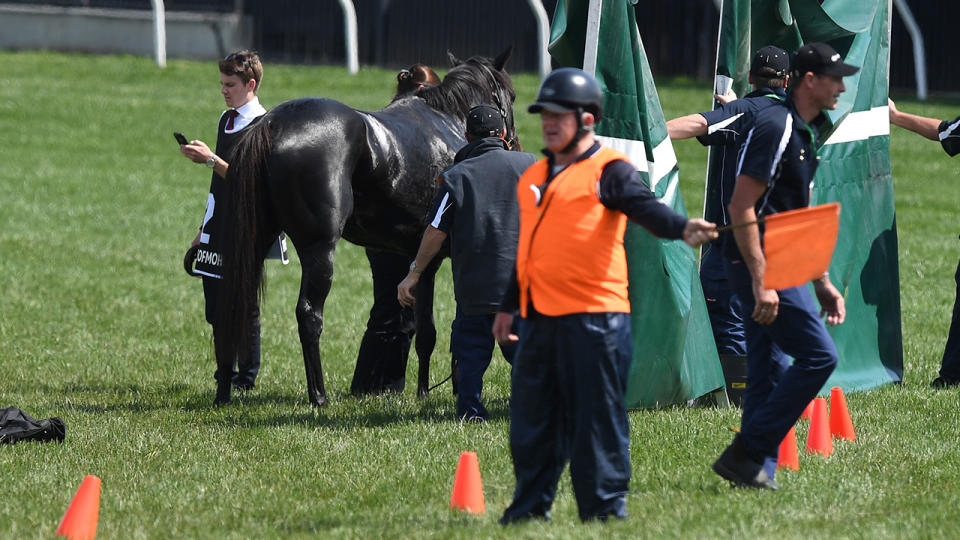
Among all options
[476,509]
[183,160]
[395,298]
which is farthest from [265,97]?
[476,509]

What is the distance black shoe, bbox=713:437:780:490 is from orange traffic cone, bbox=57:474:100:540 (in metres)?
2.77

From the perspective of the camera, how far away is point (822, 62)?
565 cm

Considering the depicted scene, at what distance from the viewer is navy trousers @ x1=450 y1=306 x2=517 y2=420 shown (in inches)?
307

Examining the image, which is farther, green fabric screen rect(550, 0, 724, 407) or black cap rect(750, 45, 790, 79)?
green fabric screen rect(550, 0, 724, 407)

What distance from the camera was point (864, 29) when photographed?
28.9 ft

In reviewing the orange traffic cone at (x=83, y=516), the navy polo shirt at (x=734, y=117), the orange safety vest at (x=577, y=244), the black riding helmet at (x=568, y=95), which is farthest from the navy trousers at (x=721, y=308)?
the orange traffic cone at (x=83, y=516)

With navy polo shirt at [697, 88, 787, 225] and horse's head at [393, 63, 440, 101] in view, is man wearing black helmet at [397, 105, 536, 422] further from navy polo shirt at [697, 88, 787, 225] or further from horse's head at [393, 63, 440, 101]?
horse's head at [393, 63, 440, 101]

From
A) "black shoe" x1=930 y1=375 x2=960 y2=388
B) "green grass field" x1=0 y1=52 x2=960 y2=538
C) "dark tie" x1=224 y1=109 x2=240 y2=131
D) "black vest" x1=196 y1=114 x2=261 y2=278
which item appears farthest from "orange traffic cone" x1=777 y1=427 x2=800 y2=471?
"dark tie" x1=224 y1=109 x2=240 y2=131

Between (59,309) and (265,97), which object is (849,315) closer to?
(59,309)

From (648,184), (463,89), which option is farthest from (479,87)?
(648,184)

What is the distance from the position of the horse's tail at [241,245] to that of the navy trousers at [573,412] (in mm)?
3197

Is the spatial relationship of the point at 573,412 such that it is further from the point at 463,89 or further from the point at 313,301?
the point at 463,89

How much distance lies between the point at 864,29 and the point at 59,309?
25.8ft

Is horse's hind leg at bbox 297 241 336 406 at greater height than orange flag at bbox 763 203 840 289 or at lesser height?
lesser
